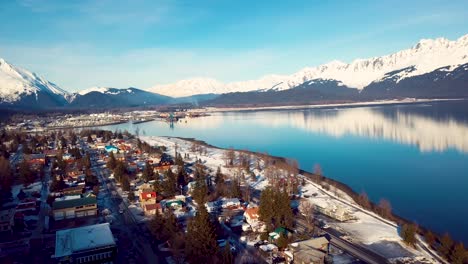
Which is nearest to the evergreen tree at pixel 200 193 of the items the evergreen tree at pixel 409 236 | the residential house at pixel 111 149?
the evergreen tree at pixel 409 236

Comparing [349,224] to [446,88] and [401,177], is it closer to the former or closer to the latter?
[401,177]

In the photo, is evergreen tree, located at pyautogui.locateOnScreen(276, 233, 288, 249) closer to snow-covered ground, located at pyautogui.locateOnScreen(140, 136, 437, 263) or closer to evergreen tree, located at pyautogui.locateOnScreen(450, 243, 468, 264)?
snow-covered ground, located at pyautogui.locateOnScreen(140, 136, 437, 263)

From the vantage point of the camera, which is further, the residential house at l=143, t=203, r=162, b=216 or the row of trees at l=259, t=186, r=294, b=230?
the residential house at l=143, t=203, r=162, b=216

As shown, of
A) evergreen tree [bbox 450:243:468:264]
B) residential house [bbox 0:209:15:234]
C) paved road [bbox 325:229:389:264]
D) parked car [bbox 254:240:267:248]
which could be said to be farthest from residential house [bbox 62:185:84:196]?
evergreen tree [bbox 450:243:468:264]

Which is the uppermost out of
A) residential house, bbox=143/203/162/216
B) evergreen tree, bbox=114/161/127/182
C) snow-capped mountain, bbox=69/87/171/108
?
snow-capped mountain, bbox=69/87/171/108

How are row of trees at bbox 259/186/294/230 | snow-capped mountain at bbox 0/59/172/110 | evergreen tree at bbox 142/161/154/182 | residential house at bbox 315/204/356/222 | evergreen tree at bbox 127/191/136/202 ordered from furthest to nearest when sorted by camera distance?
snow-capped mountain at bbox 0/59/172/110 < evergreen tree at bbox 142/161/154/182 < evergreen tree at bbox 127/191/136/202 < residential house at bbox 315/204/356/222 < row of trees at bbox 259/186/294/230

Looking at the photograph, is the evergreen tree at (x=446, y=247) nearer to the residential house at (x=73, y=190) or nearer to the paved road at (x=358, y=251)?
the paved road at (x=358, y=251)

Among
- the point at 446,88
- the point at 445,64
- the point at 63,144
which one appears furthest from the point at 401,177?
the point at 445,64
